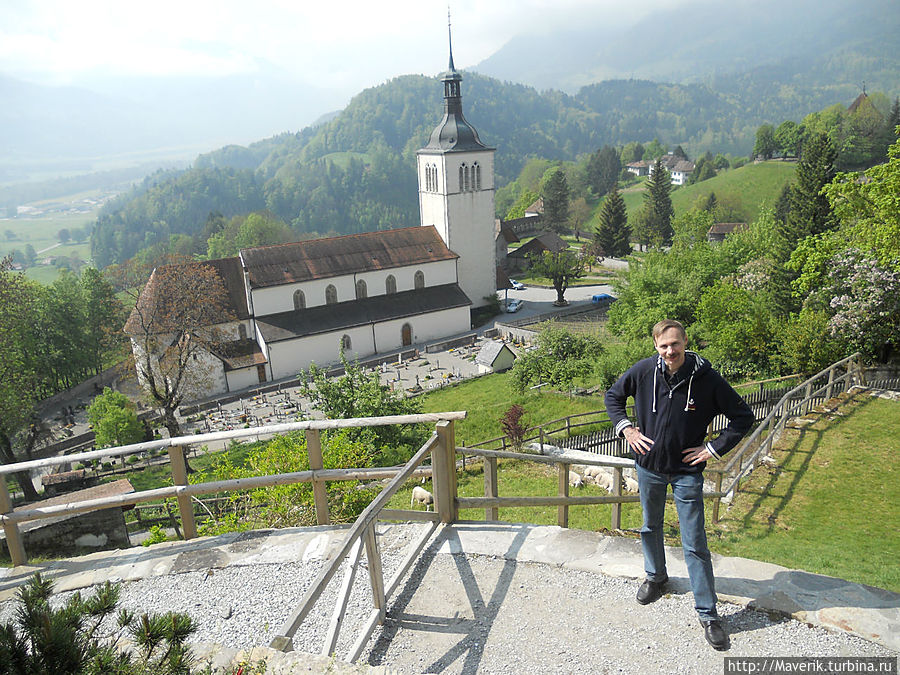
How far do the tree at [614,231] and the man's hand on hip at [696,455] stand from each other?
70475mm

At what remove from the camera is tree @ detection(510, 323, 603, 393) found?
26344mm

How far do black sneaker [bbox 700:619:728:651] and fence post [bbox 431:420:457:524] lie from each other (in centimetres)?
223

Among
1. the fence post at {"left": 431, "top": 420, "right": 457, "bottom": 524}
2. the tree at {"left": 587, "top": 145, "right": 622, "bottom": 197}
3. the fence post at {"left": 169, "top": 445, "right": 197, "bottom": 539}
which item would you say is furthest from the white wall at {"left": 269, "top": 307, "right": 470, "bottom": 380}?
the tree at {"left": 587, "top": 145, "right": 622, "bottom": 197}

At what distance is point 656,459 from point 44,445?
125 feet

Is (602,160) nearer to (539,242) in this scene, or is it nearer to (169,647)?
(539,242)

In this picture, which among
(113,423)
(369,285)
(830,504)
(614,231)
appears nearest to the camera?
(830,504)

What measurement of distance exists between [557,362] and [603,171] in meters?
102

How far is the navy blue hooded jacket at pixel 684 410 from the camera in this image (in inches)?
176

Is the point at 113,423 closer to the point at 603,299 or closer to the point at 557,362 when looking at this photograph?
the point at 557,362

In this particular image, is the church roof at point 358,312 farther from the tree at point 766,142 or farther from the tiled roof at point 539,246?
the tree at point 766,142

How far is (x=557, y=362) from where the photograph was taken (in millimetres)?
27141

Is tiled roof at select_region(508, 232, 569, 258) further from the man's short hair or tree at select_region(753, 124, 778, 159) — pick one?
the man's short hair

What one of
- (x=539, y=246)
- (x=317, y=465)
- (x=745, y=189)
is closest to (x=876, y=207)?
(x=317, y=465)

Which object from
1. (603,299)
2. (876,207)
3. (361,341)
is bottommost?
(361,341)
